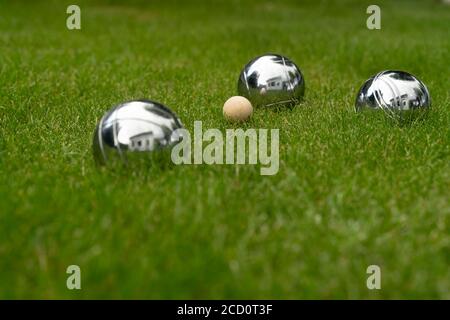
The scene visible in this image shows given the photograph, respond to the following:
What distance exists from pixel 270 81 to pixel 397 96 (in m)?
1.39

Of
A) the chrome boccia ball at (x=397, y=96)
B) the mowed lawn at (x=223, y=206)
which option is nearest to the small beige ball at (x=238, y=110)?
the mowed lawn at (x=223, y=206)

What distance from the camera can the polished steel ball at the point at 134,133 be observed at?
3863 millimetres

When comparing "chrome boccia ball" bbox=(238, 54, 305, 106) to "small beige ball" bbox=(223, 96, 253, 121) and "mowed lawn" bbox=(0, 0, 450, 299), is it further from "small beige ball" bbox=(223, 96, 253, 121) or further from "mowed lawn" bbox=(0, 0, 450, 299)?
"small beige ball" bbox=(223, 96, 253, 121)

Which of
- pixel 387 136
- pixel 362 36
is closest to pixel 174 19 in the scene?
pixel 362 36

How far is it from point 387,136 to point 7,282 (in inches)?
131

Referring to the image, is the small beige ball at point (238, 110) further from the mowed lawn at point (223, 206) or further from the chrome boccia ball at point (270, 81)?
the chrome boccia ball at point (270, 81)

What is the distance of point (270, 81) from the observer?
5.86m

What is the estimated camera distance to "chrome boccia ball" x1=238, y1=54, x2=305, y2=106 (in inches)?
231

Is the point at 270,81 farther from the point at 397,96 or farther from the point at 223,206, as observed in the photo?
the point at 223,206

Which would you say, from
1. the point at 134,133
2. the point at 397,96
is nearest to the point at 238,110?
the point at 397,96

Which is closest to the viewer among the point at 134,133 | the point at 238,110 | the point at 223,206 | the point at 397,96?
the point at 223,206

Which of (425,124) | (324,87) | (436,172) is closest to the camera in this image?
(436,172)

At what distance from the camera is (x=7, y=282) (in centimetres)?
280
